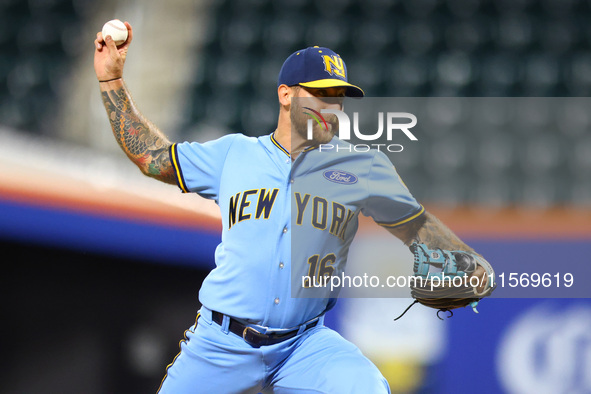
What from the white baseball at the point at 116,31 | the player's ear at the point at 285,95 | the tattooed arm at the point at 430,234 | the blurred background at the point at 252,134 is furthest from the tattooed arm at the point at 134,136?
the blurred background at the point at 252,134

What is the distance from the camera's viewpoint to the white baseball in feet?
6.35

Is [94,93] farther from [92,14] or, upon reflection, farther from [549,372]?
[549,372]

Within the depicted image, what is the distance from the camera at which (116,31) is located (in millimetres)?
1945

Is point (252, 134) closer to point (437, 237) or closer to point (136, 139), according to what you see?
point (136, 139)

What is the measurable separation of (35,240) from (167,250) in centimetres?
54

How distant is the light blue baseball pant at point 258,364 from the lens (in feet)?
5.52

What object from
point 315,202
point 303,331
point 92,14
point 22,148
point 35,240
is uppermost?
point 92,14

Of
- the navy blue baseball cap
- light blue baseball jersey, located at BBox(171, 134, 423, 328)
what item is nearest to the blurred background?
light blue baseball jersey, located at BBox(171, 134, 423, 328)

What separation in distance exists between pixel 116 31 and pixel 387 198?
3.22ft

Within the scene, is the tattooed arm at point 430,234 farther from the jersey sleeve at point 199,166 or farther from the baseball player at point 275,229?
the jersey sleeve at point 199,166

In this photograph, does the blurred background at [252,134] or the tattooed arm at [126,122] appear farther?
the blurred background at [252,134]

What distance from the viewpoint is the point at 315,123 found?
1926 millimetres

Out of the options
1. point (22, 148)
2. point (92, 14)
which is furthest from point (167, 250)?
point (92, 14)

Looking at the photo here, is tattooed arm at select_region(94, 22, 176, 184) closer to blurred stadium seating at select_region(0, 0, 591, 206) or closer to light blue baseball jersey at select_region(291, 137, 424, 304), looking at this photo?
light blue baseball jersey at select_region(291, 137, 424, 304)
